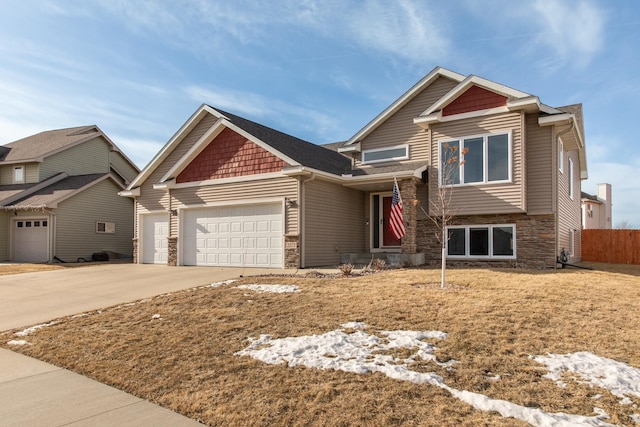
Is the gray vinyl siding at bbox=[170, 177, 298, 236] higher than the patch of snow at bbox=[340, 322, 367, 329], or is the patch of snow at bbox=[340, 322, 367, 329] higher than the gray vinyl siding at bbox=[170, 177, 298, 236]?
the gray vinyl siding at bbox=[170, 177, 298, 236]

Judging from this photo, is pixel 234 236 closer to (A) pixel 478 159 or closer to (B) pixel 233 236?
(B) pixel 233 236

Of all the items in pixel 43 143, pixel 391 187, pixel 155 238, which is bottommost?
pixel 155 238

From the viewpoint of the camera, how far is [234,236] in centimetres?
1614

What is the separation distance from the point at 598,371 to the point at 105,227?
984 inches

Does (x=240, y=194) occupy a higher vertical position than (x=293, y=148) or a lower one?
lower

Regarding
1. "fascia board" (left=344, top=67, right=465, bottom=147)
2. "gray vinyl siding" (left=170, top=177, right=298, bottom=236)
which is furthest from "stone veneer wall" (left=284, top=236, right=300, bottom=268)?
"fascia board" (left=344, top=67, right=465, bottom=147)

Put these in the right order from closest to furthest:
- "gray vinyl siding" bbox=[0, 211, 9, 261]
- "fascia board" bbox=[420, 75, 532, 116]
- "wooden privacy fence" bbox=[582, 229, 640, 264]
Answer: "fascia board" bbox=[420, 75, 532, 116], "wooden privacy fence" bbox=[582, 229, 640, 264], "gray vinyl siding" bbox=[0, 211, 9, 261]

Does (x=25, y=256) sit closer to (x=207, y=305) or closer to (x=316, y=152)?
→ (x=316, y=152)

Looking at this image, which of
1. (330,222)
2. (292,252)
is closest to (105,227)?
(292,252)

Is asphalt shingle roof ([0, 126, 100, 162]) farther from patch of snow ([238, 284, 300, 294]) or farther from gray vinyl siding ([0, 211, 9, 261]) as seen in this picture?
patch of snow ([238, 284, 300, 294])

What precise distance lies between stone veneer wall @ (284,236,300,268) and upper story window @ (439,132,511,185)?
5295mm

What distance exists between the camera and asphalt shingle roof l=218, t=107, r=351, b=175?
1563 centimetres

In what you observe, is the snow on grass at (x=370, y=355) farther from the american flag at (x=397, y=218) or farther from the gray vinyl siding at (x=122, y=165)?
the gray vinyl siding at (x=122, y=165)

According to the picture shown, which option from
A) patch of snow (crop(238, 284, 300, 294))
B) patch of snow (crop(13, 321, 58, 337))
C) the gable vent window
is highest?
the gable vent window
